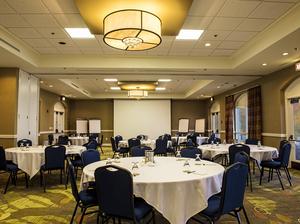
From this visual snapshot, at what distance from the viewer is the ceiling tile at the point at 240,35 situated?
585 cm

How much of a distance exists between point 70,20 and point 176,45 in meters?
2.76

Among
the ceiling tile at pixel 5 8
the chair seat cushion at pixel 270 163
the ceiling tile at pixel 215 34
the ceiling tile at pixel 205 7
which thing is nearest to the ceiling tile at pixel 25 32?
the ceiling tile at pixel 5 8

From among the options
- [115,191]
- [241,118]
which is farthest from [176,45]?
[241,118]

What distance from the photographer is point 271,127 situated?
8.92 m

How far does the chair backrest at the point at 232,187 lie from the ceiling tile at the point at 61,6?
367cm

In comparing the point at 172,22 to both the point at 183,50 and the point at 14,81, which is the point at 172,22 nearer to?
the point at 183,50

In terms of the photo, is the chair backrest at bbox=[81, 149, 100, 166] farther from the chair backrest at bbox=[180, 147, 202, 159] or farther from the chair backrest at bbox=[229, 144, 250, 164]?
the chair backrest at bbox=[229, 144, 250, 164]

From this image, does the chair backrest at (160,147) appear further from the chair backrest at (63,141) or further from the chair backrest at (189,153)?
the chair backrest at (189,153)

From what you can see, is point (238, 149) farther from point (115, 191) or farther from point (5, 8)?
point (5, 8)

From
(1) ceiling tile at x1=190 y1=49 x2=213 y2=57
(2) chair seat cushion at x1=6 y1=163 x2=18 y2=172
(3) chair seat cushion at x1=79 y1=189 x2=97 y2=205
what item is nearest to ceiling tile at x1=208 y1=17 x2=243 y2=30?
(1) ceiling tile at x1=190 y1=49 x2=213 y2=57

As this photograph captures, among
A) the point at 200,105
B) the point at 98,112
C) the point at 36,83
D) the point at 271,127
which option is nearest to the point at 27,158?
the point at 36,83

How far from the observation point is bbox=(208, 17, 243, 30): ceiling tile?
509 cm

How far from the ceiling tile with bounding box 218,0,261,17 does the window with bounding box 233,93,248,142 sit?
7307mm

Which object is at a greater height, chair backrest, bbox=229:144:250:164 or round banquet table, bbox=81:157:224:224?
chair backrest, bbox=229:144:250:164
